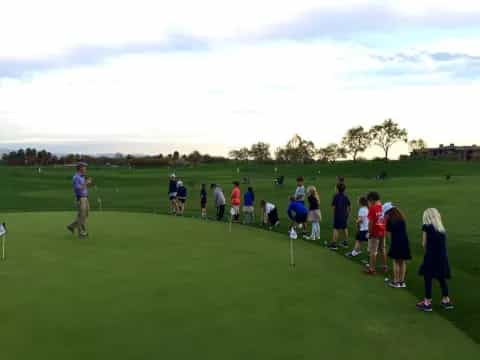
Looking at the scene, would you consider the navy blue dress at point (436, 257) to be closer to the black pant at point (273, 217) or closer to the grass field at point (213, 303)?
the grass field at point (213, 303)

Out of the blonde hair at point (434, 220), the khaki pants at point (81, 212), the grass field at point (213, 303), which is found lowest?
the grass field at point (213, 303)

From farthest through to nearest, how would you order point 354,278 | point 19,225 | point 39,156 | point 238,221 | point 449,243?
1. point 39,156
2. point 238,221
3. point 19,225
4. point 449,243
5. point 354,278

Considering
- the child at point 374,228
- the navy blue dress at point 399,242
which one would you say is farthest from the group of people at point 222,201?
the navy blue dress at point 399,242

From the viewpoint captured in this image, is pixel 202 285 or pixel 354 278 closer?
pixel 202 285

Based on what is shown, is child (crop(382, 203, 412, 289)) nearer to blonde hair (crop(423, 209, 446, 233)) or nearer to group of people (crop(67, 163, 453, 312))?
group of people (crop(67, 163, 453, 312))

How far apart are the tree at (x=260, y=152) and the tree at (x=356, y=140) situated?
65.5ft

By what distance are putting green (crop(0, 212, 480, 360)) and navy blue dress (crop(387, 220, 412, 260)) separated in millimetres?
777

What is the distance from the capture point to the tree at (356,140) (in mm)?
119438

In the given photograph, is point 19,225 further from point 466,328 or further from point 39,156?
point 39,156

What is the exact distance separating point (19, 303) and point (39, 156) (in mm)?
109814

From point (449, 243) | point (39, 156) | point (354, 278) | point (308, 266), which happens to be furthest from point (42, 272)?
point (39, 156)

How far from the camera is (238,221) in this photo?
74.7 ft

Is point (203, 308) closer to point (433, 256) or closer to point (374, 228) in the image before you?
point (433, 256)

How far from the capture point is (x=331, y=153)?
12850 cm
